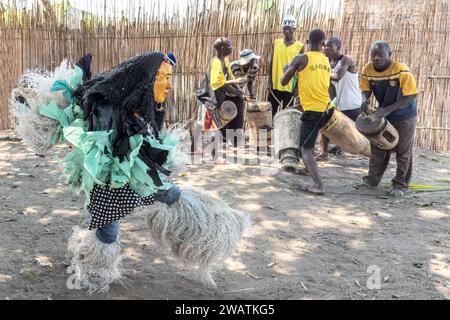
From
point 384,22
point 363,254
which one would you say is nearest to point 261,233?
point 363,254

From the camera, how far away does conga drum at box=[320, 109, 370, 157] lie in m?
5.80

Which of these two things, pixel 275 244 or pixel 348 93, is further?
pixel 348 93

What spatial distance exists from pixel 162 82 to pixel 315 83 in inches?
106

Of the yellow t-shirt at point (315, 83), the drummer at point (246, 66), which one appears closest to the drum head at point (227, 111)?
the drummer at point (246, 66)

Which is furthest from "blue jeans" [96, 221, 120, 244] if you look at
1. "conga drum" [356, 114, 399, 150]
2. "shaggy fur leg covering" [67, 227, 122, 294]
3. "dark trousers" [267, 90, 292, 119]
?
"dark trousers" [267, 90, 292, 119]

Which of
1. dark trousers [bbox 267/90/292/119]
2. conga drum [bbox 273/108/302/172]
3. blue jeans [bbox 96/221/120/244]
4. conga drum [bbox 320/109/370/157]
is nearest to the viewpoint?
blue jeans [bbox 96/221/120/244]

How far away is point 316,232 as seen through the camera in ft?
14.1

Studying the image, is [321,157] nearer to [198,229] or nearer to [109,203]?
[198,229]

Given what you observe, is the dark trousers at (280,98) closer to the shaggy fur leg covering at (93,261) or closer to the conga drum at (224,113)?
the conga drum at (224,113)

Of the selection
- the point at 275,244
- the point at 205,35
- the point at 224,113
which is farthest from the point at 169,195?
the point at 205,35

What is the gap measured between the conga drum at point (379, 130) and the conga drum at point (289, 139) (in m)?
1.00

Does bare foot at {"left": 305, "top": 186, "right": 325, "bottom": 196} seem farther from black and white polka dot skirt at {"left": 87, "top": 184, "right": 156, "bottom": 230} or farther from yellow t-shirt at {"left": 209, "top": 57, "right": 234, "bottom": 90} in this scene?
black and white polka dot skirt at {"left": 87, "top": 184, "right": 156, "bottom": 230}

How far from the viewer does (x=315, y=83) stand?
5.20m

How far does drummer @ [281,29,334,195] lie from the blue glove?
105 inches
